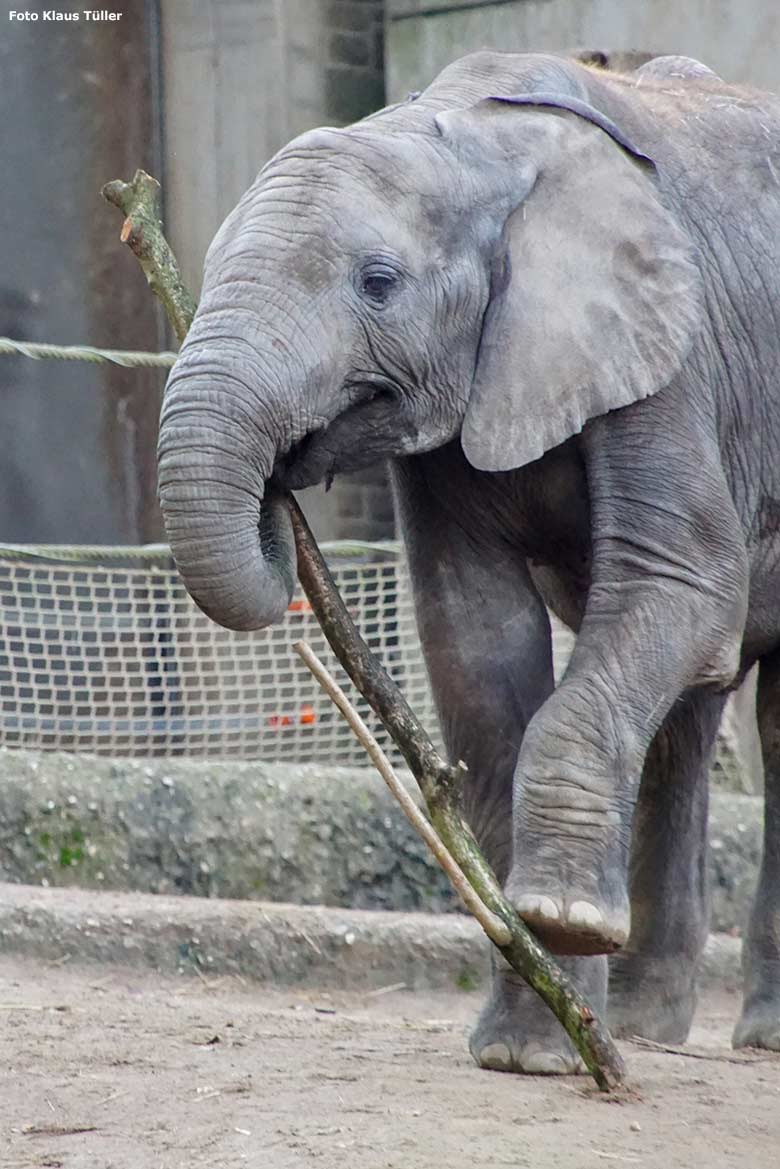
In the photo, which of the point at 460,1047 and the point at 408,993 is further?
the point at 408,993

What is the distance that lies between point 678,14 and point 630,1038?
647 centimetres

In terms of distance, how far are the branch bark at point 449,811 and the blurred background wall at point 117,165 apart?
6.86 m

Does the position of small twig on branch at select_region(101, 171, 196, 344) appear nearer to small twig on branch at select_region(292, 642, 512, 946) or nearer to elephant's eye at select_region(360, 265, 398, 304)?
elephant's eye at select_region(360, 265, 398, 304)

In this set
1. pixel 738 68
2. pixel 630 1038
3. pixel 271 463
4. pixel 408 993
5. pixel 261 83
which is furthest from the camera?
pixel 261 83

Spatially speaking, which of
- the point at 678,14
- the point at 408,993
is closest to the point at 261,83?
the point at 678,14

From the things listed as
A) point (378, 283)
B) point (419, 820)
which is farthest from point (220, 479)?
point (419, 820)

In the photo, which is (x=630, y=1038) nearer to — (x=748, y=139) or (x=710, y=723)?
(x=710, y=723)

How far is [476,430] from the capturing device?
486cm

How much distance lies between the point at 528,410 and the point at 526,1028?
1389 millimetres

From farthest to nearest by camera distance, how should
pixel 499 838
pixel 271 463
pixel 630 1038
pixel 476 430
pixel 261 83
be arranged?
pixel 261 83 → pixel 630 1038 → pixel 499 838 → pixel 476 430 → pixel 271 463

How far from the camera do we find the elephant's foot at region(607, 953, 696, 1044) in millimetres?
6176

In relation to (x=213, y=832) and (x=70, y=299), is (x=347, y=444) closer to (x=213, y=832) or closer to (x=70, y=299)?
(x=213, y=832)

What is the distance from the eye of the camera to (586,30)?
440 inches

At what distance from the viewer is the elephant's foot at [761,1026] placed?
6094 mm
